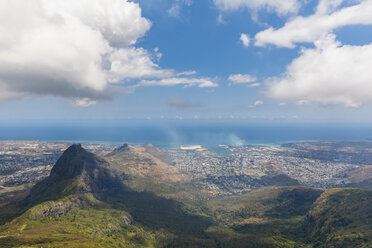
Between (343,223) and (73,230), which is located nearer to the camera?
(73,230)

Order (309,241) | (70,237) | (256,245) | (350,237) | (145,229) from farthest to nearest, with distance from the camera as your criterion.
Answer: (145,229) → (309,241) → (256,245) → (350,237) → (70,237)

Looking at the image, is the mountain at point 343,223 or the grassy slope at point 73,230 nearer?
the grassy slope at point 73,230

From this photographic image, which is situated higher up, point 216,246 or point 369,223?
point 369,223

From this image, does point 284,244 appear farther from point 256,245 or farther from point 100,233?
point 100,233

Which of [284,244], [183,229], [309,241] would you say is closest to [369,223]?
[309,241]

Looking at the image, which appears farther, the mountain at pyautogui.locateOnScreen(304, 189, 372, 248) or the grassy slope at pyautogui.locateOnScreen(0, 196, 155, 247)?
the mountain at pyautogui.locateOnScreen(304, 189, 372, 248)

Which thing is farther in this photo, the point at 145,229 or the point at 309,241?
the point at 145,229

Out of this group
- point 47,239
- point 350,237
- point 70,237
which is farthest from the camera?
point 350,237

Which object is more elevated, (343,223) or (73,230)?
(73,230)

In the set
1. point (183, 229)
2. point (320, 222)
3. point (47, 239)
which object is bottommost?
point (183, 229)
